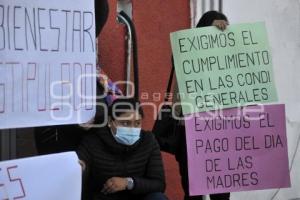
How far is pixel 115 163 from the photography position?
3.31 metres

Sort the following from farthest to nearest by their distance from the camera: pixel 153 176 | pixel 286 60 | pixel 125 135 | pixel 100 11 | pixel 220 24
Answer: pixel 286 60 → pixel 153 176 → pixel 125 135 → pixel 220 24 → pixel 100 11

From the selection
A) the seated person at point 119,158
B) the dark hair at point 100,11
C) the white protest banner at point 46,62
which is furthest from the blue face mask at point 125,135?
the white protest banner at point 46,62

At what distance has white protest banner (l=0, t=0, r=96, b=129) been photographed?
218cm

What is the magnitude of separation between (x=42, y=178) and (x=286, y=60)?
348 cm

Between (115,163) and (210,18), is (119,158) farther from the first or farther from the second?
(210,18)

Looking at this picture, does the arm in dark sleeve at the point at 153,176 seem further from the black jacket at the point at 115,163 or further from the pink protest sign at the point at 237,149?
the pink protest sign at the point at 237,149

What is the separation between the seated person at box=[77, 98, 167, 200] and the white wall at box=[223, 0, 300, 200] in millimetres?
1878

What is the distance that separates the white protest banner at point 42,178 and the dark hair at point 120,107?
1016 millimetres

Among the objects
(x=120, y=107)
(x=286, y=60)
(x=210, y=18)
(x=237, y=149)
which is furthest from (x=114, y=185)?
(x=286, y=60)

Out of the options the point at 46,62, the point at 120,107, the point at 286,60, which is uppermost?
the point at 286,60

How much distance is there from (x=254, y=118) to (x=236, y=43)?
0.42 metres

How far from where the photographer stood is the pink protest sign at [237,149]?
125 inches

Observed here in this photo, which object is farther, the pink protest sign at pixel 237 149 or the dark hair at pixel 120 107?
the dark hair at pixel 120 107

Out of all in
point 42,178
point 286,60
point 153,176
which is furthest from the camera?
point 286,60
